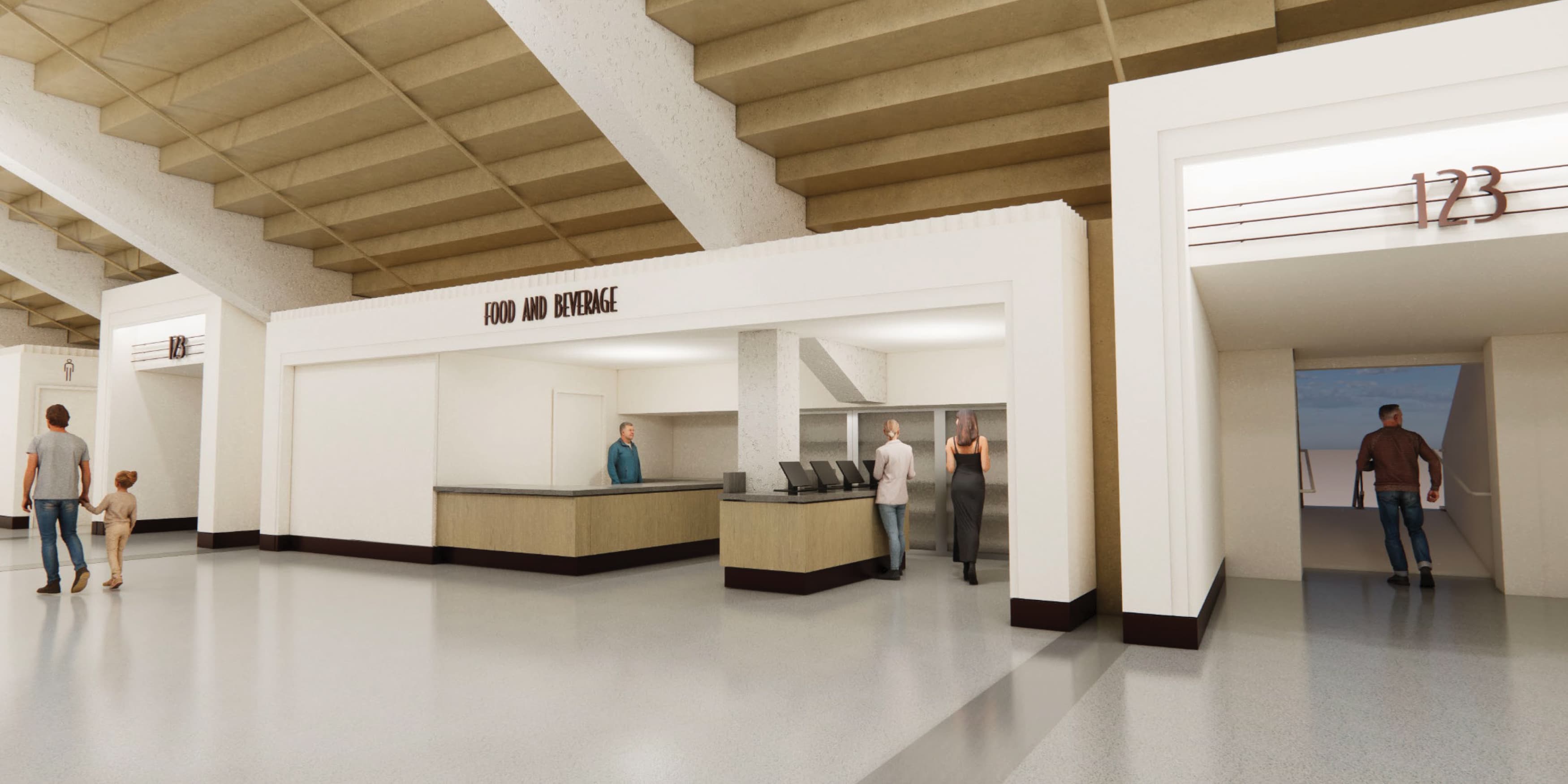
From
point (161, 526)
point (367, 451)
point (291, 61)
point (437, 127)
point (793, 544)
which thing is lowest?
point (161, 526)

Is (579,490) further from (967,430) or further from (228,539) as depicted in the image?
(228,539)

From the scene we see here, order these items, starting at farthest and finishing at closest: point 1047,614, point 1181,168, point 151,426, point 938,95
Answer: point 151,426
point 938,95
point 1047,614
point 1181,168

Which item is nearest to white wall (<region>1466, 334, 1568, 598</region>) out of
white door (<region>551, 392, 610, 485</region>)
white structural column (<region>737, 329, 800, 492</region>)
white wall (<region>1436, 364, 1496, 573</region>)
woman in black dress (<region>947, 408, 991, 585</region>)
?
white wall (<region>1436, 364, 1496, 573</region>)

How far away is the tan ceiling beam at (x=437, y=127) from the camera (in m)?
8.99

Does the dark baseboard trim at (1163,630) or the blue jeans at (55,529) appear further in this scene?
the blue jeans at (55,529)

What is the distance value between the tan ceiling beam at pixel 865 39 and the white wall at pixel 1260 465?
4272 mm

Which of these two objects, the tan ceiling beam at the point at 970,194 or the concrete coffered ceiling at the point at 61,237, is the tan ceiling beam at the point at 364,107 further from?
the tan ceiling beam at the point at 970,194

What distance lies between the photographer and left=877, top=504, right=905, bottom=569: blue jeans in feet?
30.3

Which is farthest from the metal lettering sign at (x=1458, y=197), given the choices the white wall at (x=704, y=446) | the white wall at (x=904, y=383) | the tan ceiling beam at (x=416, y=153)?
the white wall at (x=704, y=446)

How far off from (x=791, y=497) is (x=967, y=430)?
1912 mm

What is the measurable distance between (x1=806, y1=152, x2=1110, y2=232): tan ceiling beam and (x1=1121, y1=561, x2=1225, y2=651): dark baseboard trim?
16.6ft

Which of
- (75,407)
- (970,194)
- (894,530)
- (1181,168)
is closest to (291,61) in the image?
(970,194)

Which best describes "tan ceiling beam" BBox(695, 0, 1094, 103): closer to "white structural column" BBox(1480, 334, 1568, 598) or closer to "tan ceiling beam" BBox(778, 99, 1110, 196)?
"tan ceiling beam" BBox(778, 99, 1110, 196)

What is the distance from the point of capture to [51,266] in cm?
1605
